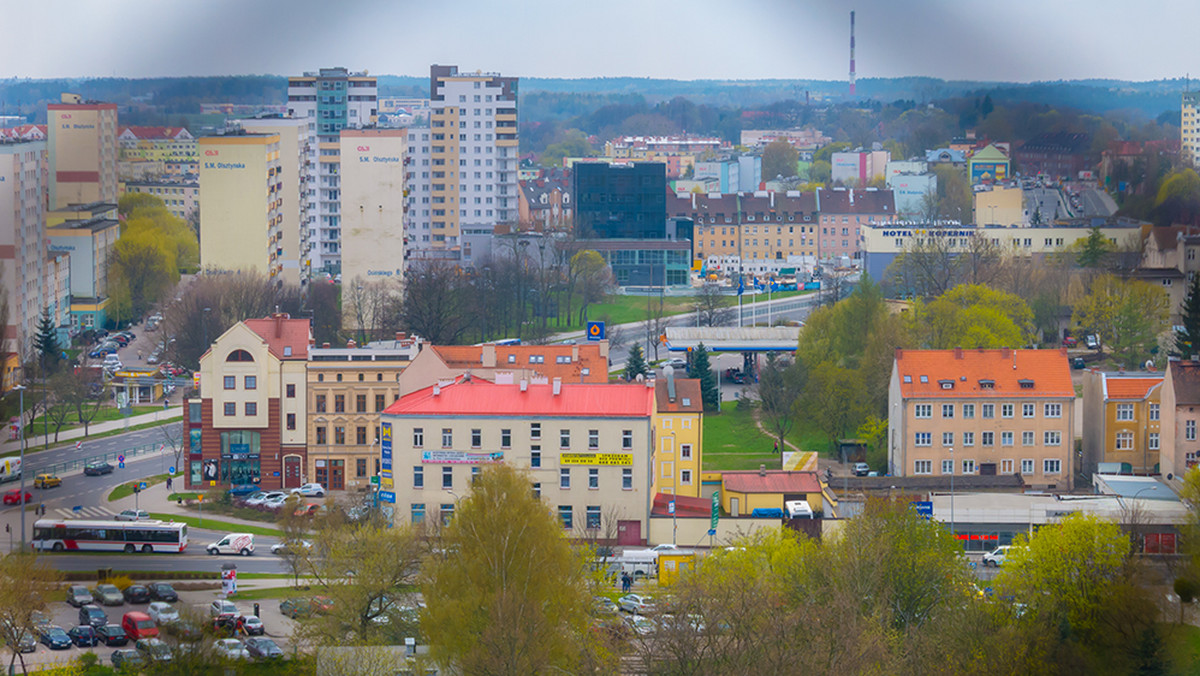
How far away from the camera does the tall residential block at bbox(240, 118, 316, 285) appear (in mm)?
28953

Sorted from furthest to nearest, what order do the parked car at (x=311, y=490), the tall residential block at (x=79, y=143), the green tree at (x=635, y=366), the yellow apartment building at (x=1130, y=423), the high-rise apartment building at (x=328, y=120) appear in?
the high-rise apartment building at (x=328, y=120) < the tall residential block at (x=79, y=143) < the green tree at (x=635, y=366) < the yellow apartment building at (x=1130, y=423) < the parked car at (x=311, y=490)

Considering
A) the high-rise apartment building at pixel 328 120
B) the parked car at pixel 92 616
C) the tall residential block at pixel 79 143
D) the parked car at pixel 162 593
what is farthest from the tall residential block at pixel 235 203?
the parked car at pixel 92 616

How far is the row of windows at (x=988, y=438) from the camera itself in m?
16.4

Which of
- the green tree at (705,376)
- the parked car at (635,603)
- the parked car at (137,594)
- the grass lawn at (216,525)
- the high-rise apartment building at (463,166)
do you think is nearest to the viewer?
the parked car at (635,603)

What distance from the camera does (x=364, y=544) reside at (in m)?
11.4

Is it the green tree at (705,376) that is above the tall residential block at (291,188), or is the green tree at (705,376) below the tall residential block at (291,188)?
below

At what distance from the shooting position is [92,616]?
11.8 m

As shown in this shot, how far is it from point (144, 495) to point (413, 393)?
112 inches

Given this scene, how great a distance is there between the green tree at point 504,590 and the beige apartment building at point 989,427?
6.93 m

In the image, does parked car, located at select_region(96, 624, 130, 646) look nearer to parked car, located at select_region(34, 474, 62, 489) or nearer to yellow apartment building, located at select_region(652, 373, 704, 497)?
parked car, located at select_region(34, 474, 62, 489)

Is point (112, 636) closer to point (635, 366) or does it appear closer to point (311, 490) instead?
point (311, 490)

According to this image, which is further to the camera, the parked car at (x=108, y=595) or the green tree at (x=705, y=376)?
the green tree at (x=705, y=376)

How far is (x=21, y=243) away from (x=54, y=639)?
12.9 m

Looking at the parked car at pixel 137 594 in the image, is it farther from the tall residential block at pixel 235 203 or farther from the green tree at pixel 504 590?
the tall residential block at pixel 235 203
